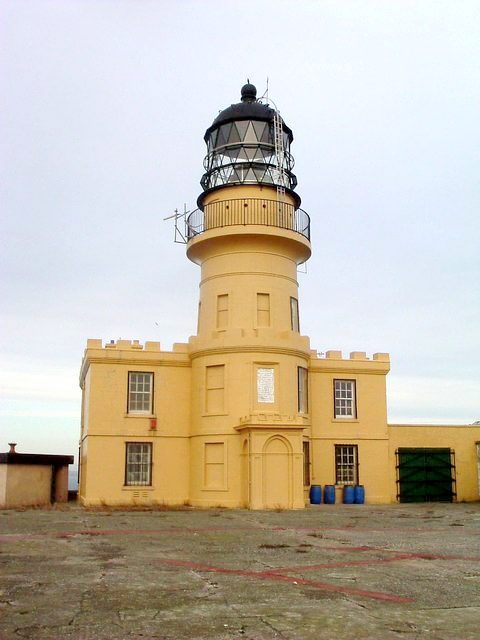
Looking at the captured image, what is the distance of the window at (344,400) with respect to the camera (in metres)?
30.2

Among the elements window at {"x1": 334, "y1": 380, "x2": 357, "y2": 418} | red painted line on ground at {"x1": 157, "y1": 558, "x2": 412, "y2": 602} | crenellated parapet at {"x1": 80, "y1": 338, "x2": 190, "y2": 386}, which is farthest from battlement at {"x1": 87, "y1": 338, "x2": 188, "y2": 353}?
red painted line on ground at {"x1": 157, "y1": 558, "x2": 412, "y2": 602}

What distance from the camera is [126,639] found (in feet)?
23.8

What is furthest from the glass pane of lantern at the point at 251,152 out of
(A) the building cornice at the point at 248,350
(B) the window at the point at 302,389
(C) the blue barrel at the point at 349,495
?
(C) the blue barrel at the point at 349,495

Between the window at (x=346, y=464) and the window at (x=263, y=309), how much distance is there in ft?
19.8

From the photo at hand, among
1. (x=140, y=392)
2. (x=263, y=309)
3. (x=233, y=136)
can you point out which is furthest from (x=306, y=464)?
(x=233, y=136)

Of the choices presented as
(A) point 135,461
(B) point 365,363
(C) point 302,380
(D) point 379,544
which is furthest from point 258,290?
(D) point 379,544

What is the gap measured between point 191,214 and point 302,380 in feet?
26.8

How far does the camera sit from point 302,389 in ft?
94.6

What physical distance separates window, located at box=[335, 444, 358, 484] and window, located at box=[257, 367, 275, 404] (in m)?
4.40

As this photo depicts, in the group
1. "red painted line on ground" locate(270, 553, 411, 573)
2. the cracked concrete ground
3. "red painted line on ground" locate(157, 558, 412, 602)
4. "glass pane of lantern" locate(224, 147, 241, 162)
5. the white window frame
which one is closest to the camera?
the cracked concrete ground

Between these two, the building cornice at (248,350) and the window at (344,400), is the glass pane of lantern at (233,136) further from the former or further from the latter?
the window at (344,400)

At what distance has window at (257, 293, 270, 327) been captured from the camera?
1112 inches

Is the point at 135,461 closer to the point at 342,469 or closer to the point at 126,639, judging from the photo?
the point at 342,469

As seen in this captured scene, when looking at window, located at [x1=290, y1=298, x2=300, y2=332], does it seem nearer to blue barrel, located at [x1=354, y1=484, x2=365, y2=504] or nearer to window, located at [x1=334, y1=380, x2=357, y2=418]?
window, located at [x1=334, y1=380, x2=357, y2=418]
